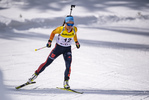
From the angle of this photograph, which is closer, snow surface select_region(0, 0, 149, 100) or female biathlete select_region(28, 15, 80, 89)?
female biathlete select_region(28, 15, 80, 89)

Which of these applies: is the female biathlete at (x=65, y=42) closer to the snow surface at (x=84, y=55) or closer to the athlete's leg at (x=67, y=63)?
the athlete's leg at (x=67, y=63)

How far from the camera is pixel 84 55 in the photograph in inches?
298

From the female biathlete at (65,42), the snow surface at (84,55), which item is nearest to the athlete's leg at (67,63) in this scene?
the female biathlete at (65,42)

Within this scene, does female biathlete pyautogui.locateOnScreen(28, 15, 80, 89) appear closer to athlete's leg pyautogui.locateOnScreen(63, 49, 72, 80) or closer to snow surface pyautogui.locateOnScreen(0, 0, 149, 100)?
athlete's leg pyautogui.locateOnScreen(63, 49, 72, 80)

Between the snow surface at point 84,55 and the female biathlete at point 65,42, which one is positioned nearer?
the female biathlete at point 65,42

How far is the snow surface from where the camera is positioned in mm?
4434

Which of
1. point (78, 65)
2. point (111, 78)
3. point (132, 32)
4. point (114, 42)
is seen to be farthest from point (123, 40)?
point (111, 78)

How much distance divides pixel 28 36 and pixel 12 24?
2.53m

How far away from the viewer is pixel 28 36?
1040 cm

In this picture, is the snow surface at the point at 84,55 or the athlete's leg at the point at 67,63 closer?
the athlete's leg at the point at 67,63

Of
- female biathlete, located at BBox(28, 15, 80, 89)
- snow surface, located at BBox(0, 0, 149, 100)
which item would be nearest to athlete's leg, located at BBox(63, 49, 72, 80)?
female biathlete, located at BBox(28, 15, 80, 89)

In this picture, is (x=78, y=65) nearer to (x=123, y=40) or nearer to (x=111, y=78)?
(x=111, y=78)

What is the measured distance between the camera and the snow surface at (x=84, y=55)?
4.43m

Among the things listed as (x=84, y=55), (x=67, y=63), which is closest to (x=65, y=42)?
(x=67, y=63)
